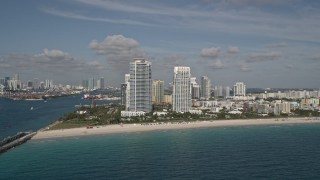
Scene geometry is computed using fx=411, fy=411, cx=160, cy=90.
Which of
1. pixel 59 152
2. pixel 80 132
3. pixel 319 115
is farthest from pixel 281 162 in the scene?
pixel 319 115

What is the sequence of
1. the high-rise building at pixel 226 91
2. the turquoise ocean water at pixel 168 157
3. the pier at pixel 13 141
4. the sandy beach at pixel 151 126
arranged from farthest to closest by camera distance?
the high-rise building at pixel 226 91, the sandy beach at pixel 151 126, the pier at pixel 13 141, the turquoise ocean water at pixel 168 157

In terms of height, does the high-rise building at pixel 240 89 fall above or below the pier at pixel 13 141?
above

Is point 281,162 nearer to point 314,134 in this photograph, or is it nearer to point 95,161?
point 95,161

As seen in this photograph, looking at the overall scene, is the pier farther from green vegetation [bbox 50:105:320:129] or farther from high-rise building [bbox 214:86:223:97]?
high-rise building [bbox 214:86:223:97]

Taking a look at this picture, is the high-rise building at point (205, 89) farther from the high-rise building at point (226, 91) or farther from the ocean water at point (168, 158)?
the ocean water at point (168, 158)

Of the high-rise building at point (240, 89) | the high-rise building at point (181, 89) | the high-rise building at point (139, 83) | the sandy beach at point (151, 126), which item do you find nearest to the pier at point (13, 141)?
the sandy beach at point (151, 126)

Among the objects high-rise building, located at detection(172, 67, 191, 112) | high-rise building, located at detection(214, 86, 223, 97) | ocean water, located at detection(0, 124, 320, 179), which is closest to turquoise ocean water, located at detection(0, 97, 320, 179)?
ocean water, located at detection(0, 124, 320, 179)
